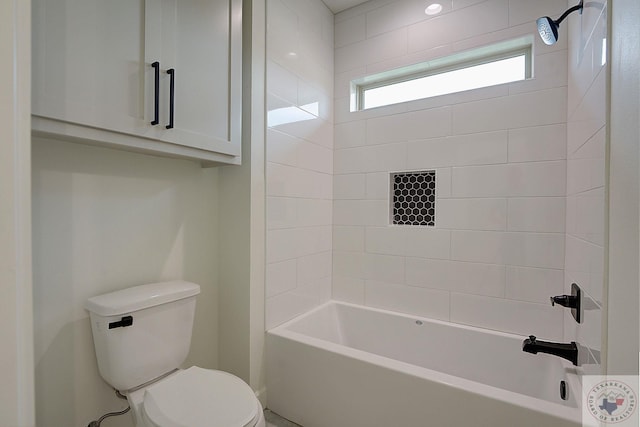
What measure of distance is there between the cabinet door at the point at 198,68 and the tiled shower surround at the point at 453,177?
0.35m

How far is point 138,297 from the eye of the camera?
4.23 ft

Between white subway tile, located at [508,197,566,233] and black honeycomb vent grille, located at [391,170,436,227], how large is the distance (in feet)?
1.52

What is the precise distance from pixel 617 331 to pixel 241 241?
5.14 ft

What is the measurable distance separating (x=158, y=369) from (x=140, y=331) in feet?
0.71

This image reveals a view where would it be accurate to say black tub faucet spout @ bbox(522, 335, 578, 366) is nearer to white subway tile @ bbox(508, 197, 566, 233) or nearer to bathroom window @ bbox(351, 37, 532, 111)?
white subway tile @ bbox(508, 197, 566, 233)

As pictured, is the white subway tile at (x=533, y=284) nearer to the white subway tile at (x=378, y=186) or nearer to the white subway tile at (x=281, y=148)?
the white subway tile at (x=378, y=186)

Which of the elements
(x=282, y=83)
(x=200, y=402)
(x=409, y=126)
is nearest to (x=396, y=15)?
(x=409, y=126)

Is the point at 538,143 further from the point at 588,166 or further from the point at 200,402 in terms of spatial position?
the point at 200,402

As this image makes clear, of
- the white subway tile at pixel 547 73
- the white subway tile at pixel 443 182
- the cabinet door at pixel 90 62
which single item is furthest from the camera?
the white subway tile at pixel 443 182

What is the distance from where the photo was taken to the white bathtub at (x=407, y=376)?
127cm

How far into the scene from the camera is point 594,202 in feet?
3.55

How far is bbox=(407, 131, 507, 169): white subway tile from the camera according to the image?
1.87 m

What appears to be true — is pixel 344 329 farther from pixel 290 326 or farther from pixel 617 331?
pixel 617 331

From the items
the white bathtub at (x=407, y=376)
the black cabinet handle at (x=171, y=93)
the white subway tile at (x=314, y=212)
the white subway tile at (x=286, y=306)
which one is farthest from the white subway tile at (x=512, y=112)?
the black cabinet handle at (x=171, y=93)
